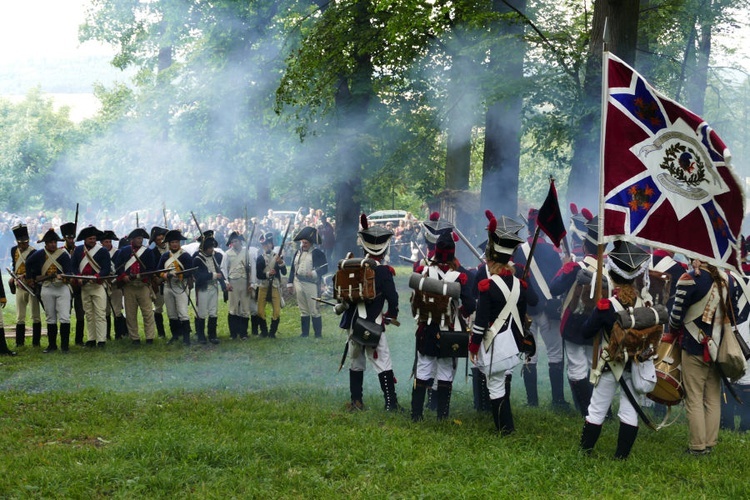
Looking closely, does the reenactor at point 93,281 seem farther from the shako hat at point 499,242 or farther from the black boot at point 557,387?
the shako hat at point 499,242

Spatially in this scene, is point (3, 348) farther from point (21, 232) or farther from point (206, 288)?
point (206, 288)

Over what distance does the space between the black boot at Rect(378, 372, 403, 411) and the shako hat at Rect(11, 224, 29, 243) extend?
821 centimetres

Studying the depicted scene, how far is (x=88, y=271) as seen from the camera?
1488cm

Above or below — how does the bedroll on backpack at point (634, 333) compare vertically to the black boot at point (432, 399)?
above

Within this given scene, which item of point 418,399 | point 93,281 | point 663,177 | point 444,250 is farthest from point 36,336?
point 663,177

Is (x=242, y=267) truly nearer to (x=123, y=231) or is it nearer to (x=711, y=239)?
(x=711, y=239)

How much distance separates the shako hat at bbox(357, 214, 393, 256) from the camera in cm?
950

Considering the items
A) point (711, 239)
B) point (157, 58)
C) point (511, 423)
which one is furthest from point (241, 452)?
point (157, 58)

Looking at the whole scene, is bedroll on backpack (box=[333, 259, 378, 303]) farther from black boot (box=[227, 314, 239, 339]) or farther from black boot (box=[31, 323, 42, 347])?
black boot (box=[31, 323, 42, 347])

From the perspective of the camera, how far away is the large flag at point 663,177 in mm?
7430

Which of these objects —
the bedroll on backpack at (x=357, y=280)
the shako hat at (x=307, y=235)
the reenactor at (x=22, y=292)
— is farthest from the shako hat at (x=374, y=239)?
the reenactor at (x=22, y=292)

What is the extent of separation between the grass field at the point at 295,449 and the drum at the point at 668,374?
558 millimetres

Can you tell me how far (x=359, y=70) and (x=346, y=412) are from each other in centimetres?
1378

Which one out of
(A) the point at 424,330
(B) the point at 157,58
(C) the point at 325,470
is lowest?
(C) the point at 325,470
